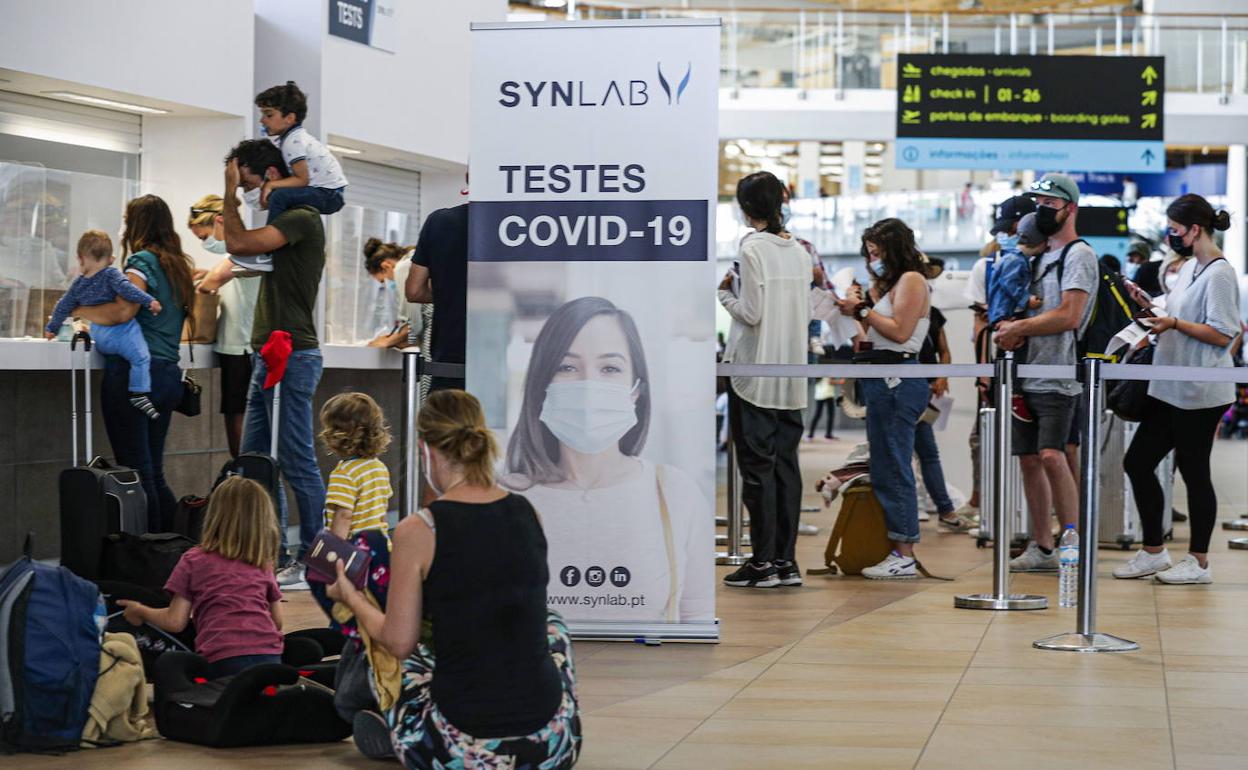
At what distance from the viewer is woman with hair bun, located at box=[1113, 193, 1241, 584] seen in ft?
21.7

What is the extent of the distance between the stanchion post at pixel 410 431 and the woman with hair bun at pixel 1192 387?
2897mm

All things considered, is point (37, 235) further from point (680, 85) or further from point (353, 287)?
point (680, 85)

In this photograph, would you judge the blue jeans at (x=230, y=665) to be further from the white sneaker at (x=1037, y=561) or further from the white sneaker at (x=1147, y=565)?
the white sneaker at (x=1147, y=565)

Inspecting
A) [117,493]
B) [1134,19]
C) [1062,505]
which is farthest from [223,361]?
[1134,19]

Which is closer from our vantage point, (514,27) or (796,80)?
(514,27)

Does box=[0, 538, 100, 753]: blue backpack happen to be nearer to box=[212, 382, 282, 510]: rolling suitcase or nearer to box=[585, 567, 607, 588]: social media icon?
box=[585, 567, 607, 588]: social media icon

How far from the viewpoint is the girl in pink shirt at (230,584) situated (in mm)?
4238

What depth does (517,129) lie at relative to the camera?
5312 millimetres

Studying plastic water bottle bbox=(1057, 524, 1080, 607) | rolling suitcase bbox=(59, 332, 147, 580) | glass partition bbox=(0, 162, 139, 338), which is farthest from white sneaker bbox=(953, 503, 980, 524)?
rolling suitcase bbox=(59, 332, 147, 580)

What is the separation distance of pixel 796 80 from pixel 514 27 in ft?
48.0

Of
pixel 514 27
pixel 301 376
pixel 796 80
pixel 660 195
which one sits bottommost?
pixel 301 376

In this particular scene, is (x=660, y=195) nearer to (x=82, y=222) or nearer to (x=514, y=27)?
(x=514, y=27)

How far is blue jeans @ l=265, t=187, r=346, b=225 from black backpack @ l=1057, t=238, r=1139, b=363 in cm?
304

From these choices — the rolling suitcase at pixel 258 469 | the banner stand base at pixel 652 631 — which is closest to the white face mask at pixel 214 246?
the rolling suitcase at pixel 258 469
